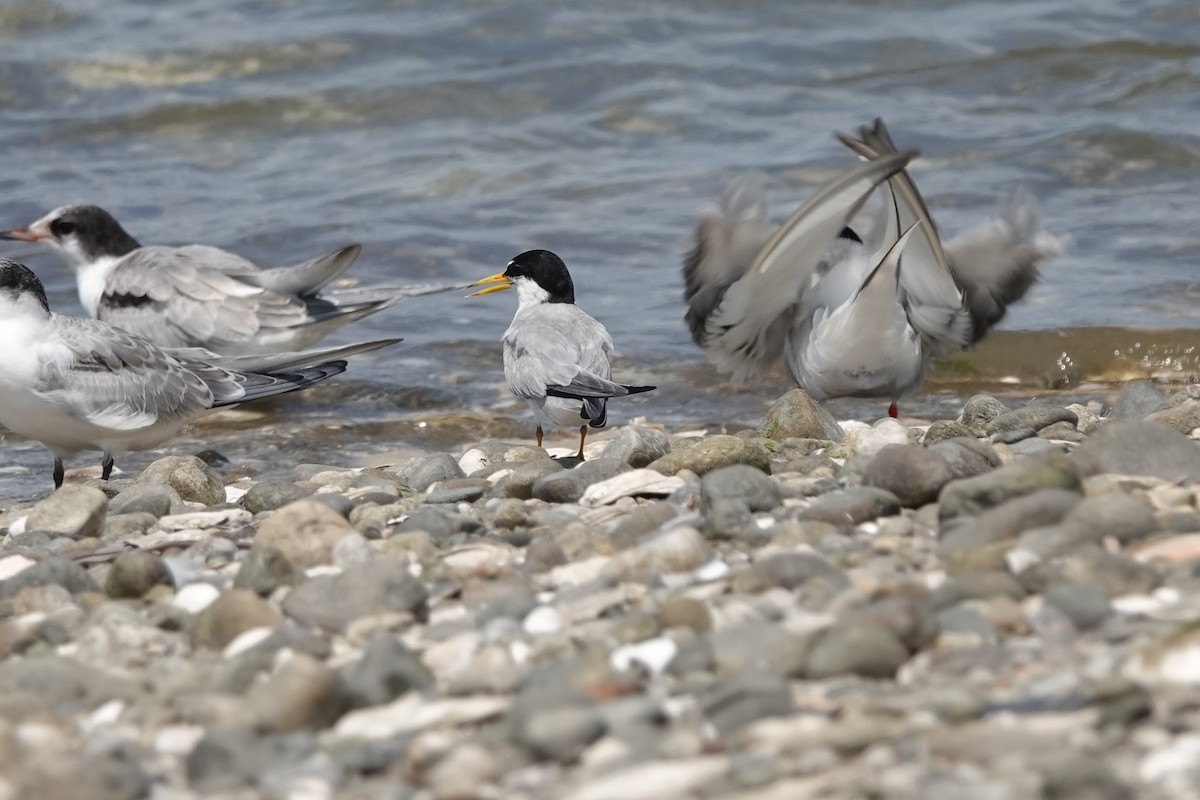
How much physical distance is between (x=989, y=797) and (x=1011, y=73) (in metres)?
10.6

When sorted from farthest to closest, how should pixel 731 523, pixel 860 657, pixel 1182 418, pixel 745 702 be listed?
1. pixel 1182 418
2. pixel 731 523
3. pixel 860 657
4. pixel 745 702

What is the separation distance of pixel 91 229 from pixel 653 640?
6059mm

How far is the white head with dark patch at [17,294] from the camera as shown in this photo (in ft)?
18.1

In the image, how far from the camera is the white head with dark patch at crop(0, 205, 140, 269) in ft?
26.1

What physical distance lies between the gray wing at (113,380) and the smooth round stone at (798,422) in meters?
2.27

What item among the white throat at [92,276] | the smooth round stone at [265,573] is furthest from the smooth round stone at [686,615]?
the white throat at [92,276]

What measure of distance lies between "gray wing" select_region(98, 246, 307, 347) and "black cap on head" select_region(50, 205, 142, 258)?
0.47 m

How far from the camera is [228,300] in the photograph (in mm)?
7500

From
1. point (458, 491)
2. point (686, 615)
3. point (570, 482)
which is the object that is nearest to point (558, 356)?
point (458, 491)

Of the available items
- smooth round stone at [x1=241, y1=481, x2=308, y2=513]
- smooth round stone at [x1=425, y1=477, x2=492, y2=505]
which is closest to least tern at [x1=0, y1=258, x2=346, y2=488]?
smooth round stone at [x1=241, y1=481, x2=308, y2=513]

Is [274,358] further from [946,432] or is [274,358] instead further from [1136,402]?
[1136,402]

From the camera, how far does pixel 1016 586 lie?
2.71 meters

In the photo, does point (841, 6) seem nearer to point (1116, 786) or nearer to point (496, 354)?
point (496, 354)

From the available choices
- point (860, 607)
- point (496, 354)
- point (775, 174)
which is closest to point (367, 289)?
point (496, 354)
